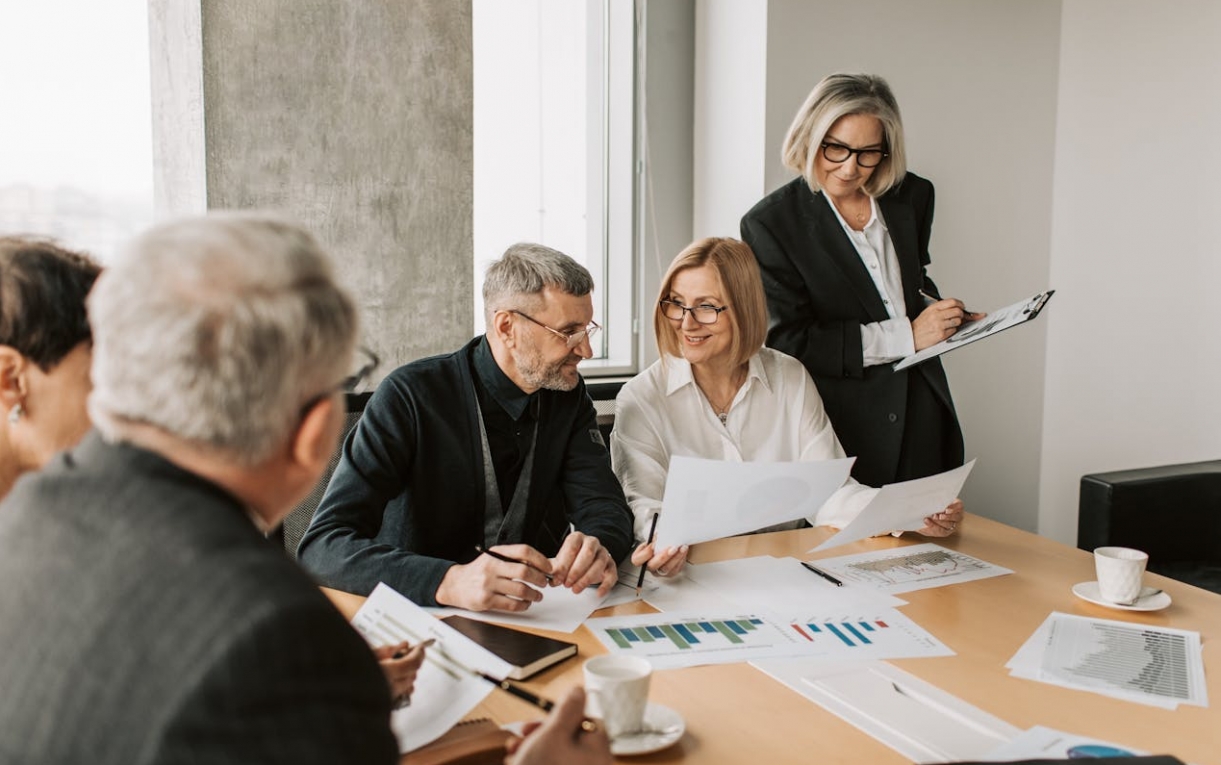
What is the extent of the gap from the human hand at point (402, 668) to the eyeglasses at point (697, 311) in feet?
4.05

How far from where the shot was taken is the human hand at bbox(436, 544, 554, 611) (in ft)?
4.79

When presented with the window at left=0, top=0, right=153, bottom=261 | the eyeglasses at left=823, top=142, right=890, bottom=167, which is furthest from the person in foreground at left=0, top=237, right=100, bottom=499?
the eyeglasses at left=823, top=142, right=890, bottom=167

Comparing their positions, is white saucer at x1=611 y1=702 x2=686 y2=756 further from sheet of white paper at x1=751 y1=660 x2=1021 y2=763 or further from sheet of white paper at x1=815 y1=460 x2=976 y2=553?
sheet of white paper at x1=815 y1=460 x2=976 y2=553

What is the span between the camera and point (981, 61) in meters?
3.48

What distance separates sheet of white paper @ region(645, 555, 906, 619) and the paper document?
9.5 inches

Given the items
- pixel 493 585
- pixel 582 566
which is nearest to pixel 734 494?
pixel 582 566

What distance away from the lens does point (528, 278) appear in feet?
6.32

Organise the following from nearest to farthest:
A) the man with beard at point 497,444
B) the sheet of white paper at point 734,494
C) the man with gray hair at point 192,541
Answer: the man with gray hair at point 192,541
the sheet of white paper at point 734,494
the man with beard at point 497,444

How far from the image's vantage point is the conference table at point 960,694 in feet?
3.63

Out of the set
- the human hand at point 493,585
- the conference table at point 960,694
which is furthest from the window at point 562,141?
the conference table at point 960,694

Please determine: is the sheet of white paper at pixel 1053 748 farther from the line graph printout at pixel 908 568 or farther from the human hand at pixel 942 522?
the human hand at pixel 942 522

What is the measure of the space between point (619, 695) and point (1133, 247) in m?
3.18

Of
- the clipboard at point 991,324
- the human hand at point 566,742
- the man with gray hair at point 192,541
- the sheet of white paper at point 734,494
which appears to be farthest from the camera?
the clipboard at point 991,324

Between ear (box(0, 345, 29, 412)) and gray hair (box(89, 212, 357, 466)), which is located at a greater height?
gray hair (box(89, 212, 357, 466))
